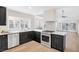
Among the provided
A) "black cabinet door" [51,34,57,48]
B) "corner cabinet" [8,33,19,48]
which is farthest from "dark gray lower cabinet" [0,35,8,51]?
"black cabinet door" [51,34,57,48]

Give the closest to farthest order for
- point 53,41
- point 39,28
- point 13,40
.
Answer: point 39,28 < point 53,41 < point 13,40

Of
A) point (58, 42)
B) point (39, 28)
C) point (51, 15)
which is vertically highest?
point (51, 15)

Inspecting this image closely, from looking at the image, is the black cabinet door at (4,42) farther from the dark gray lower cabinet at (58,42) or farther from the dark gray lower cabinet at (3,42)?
the dark gray lower cabinet at (58,42)

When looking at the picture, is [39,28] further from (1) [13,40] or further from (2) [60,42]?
(1) [13,40]

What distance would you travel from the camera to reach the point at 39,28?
238cm

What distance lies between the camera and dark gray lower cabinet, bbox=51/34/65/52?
265 cm

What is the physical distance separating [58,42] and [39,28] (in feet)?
3.07

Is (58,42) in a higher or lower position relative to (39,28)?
lower

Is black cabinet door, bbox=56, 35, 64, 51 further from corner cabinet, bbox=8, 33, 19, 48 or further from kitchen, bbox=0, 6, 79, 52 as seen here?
corner cabinet, bbox=8, 33, 19, 48

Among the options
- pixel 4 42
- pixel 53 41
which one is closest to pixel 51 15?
pixel 53 41
